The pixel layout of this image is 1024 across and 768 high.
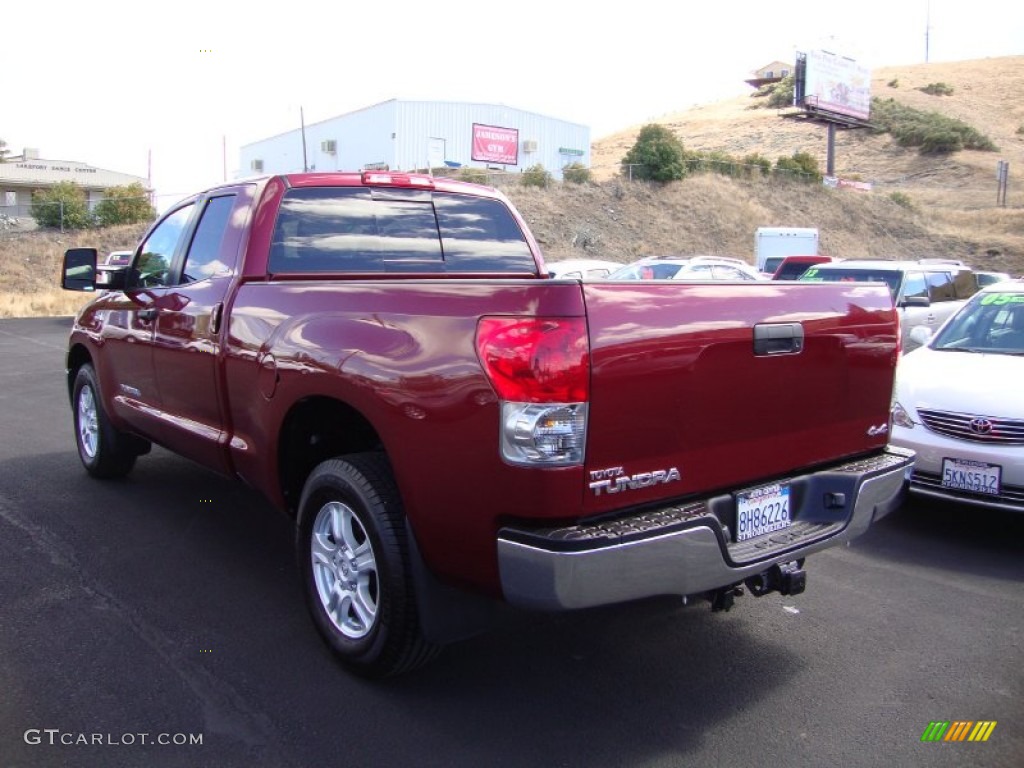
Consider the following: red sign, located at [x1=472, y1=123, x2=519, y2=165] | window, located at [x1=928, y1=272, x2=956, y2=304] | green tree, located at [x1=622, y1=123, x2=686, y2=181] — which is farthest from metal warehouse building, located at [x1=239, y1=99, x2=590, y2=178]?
window, located at [x1=928, y1=272, x2=956, y2=304]

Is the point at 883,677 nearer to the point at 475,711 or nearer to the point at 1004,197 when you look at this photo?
the point at 475,711

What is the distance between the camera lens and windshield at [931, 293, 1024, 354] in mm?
6738

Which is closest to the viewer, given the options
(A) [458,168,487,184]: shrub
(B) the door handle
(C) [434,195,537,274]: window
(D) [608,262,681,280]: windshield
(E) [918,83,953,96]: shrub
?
(B) the door handle

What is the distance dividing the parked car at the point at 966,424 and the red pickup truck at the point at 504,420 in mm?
1777

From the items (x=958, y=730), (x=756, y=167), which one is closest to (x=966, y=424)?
(x=958, y=730)

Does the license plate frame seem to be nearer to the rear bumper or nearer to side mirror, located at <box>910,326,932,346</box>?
side mirror, located at <box>910,326,932,346</box>

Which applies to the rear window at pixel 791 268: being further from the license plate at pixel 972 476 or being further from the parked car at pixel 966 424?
the license plate at pixel 972 476

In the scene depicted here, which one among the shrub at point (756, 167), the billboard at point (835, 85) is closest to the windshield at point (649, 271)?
the shrub at point (756, 167)

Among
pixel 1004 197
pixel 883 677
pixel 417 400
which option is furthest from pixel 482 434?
pixel 1004 197

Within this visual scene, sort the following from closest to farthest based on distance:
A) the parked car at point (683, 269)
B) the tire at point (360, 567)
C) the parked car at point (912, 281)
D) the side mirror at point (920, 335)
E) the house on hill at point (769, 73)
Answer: the tire at point (360, 567)
the side mirror at point (920, 335)
the parked car at point (912, 281)
the parked car at point (683, 269)
the house on hill at point (769, 73)

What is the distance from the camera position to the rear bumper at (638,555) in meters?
2.74

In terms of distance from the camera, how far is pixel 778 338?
3342 millimetres

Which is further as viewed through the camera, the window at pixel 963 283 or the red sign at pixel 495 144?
the red sign at pixel 495 144

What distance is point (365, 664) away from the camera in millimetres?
3475
